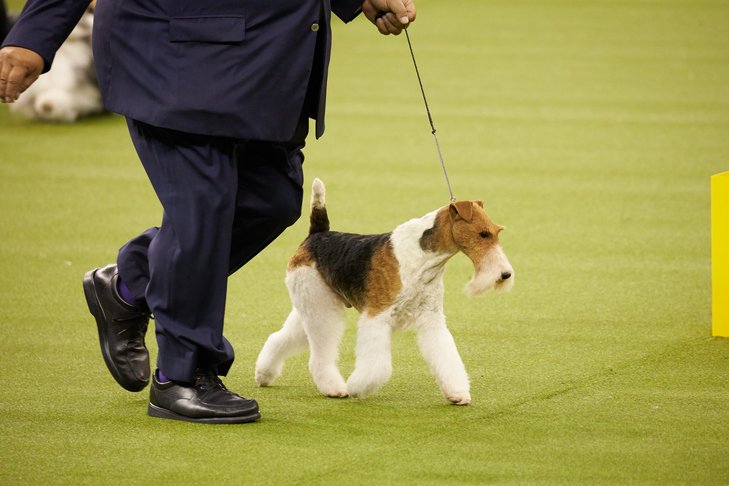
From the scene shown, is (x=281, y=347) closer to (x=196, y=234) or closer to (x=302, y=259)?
(x=302, y=259)

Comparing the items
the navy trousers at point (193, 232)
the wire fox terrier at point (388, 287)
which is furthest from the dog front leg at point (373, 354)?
the navy trousers at point (193, 232)

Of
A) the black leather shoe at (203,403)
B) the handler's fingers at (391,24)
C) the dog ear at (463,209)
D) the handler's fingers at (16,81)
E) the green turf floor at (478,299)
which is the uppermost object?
the handler's fingers at (391,24)

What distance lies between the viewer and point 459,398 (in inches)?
145

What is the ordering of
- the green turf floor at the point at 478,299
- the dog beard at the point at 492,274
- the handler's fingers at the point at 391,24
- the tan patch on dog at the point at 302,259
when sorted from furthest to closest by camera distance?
the tan patch on dog at the point at 302,259 < the handler's fingers at the point at 391,24 < the dog beard at the point at 492,274 < the green turf floor at the point at 478,299

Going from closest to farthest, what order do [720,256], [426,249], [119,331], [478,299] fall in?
[426,249]
[119,331]
[720,256]
[478,299]

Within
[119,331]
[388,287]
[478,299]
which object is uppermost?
[388,287]

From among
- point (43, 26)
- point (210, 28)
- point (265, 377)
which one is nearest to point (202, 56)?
point (210, 28)

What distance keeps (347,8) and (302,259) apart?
0.79 metres

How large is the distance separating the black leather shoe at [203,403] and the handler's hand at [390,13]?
1.17m

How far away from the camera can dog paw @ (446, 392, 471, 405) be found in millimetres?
3676

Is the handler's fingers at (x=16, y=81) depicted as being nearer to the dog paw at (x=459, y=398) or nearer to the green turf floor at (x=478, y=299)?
the green turf floor at (x=478, y=299)

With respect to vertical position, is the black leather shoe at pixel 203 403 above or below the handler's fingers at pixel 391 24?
below

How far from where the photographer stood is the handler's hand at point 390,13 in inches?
146

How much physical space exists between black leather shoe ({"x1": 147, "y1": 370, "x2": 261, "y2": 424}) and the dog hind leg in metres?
0.35
